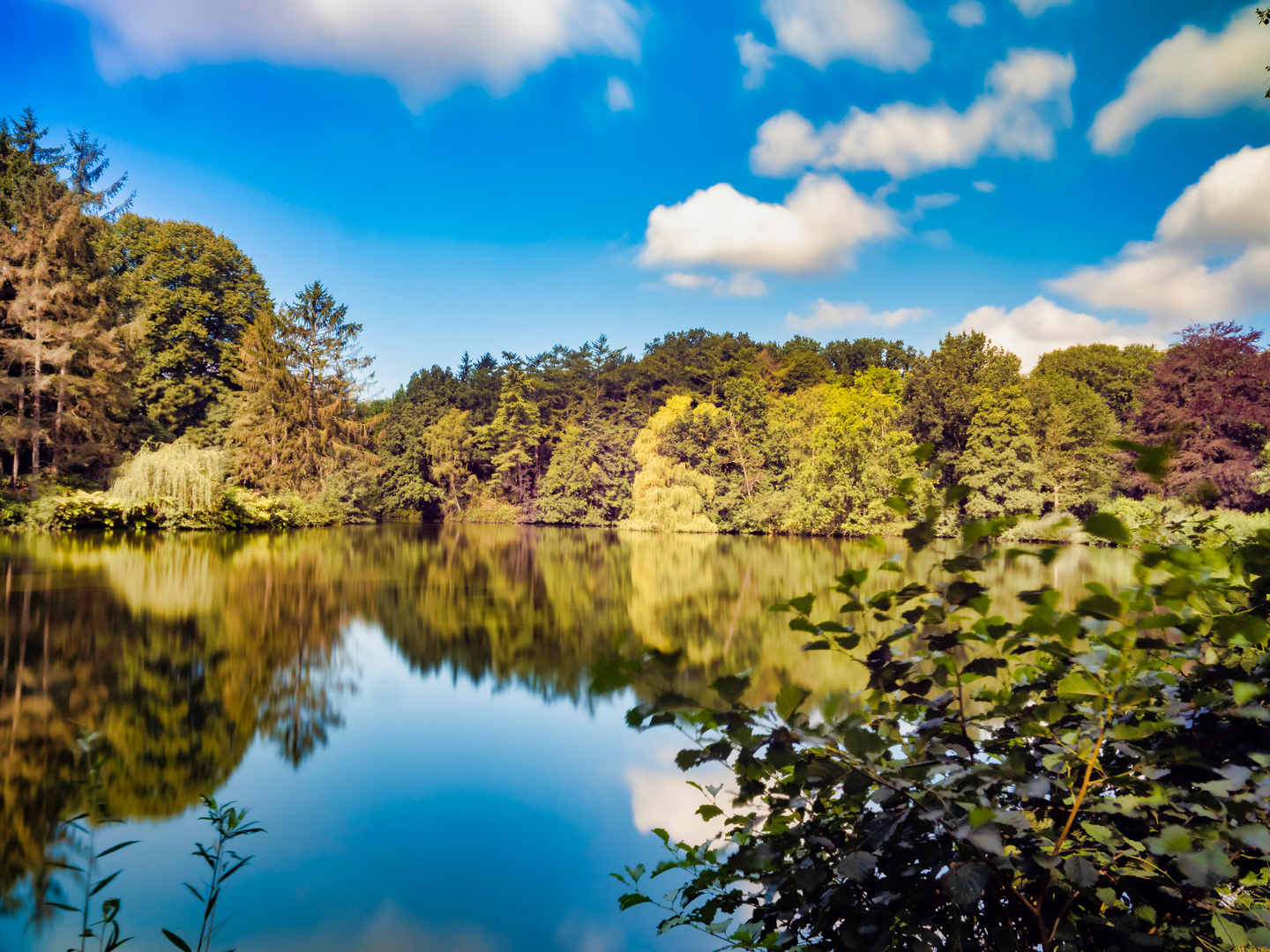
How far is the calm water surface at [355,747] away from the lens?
298 centimetres

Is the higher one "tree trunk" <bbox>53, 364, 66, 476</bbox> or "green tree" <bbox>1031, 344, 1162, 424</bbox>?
A: "green tree" <bbox>1031, 344, 1162, 424</bbox>

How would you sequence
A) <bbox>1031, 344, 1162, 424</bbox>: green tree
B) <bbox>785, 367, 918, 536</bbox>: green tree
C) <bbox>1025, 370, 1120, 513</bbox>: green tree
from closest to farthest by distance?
<bbox>785, 367, 918, 536</bbox>: green tree < <bbox>1025, 370, 1120, 513</bbox>: green tree < <bbox>1031, 344, 1162, 424</bbox>: green tree

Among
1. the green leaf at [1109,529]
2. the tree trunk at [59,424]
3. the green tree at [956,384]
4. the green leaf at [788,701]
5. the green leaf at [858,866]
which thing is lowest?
the green leaf at [858,866]

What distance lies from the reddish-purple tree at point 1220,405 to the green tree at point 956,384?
215 inches

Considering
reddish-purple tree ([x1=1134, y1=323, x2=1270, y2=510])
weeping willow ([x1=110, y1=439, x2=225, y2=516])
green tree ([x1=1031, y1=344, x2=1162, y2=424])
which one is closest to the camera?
weeping willow ([x1=110, y1=439, x2=225, y2=516])

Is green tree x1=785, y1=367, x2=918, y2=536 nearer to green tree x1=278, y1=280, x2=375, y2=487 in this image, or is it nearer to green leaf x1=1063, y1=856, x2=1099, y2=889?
green tree x1=278, y1=280, x2=375, y2=487

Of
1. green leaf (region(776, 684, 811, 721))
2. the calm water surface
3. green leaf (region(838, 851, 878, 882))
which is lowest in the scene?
the calm water surface

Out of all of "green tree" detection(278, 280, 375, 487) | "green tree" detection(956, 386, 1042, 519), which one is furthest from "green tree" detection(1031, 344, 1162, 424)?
"green tree" detection(278, 280, 375, 487)

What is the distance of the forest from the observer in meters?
18.4

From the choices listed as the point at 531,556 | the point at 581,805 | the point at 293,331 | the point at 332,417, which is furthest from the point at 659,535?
the point at 581,805

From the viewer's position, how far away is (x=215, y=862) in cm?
190

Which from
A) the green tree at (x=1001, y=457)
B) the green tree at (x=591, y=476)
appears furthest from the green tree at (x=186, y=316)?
the green tree at (x=1001, y=457)

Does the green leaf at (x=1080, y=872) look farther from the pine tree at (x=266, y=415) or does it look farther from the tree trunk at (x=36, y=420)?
the pine tree at (x=266, y=415)

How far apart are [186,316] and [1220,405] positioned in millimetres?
41174
